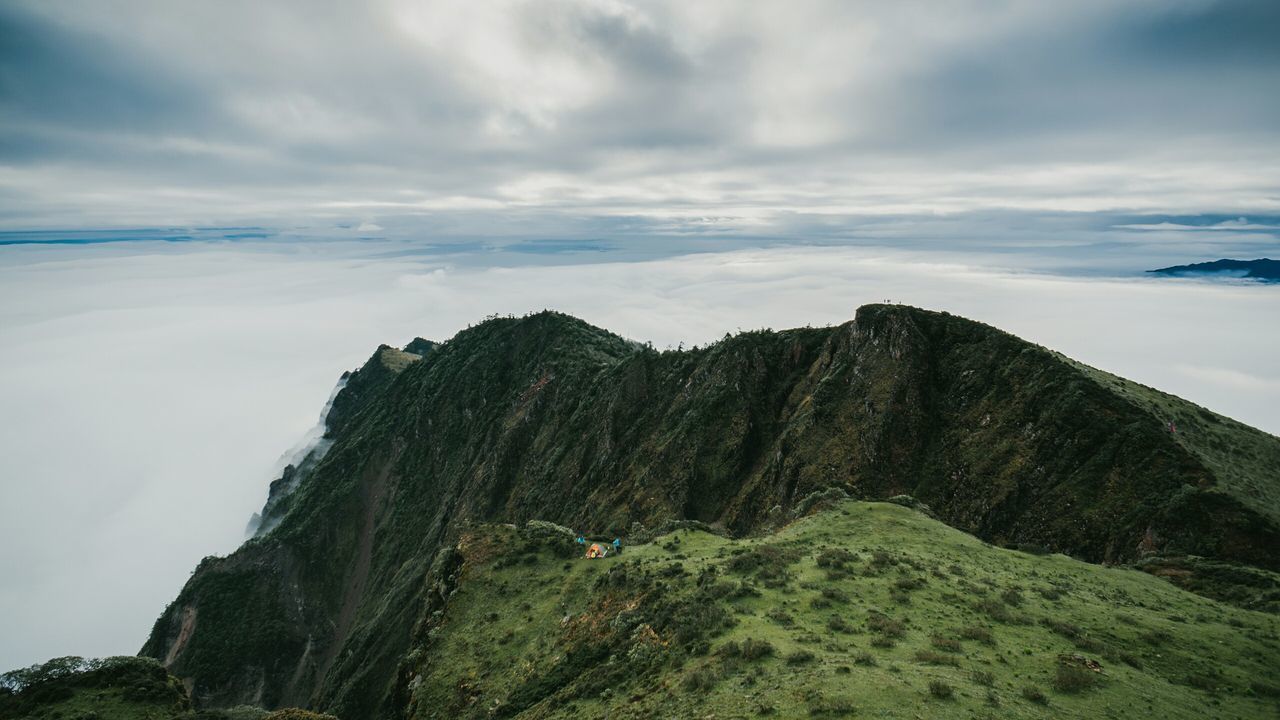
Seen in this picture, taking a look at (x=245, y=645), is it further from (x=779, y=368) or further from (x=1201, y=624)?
(x=1201, y=624)

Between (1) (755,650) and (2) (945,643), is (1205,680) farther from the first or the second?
(1) (755,650)

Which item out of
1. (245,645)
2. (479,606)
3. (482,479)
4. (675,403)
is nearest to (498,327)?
(482,479)

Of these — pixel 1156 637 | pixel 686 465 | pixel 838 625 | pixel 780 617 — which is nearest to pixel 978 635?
pixel 838 625

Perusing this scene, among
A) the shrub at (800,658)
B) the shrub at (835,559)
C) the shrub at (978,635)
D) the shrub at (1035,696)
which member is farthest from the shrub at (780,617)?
the shrub at (1035,696)

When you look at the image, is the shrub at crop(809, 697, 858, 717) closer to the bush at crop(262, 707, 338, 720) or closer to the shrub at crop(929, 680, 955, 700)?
the shrub at crop(929, 680, 955, 700)

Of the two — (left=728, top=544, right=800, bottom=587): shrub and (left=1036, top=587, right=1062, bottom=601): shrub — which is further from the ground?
(left=1036, top=587, right=1062, bottom=601): shrub

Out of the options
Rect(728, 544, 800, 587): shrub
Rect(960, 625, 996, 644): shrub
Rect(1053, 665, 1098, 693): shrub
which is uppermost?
Rect(1053, 665, 1098, 693): shrub

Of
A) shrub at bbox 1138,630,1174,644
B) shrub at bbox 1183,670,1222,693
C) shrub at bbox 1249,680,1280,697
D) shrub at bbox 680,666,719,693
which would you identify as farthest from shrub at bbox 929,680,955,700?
shrub at bbox 1138,630,1174,644
